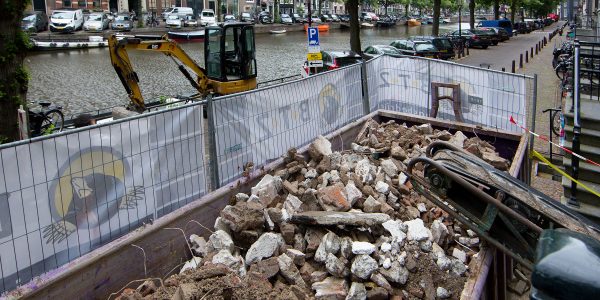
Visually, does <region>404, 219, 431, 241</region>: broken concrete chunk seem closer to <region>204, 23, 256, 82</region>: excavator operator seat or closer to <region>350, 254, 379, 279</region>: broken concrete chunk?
<region>350, 254, 379, 279</region>: broken concrete chunk

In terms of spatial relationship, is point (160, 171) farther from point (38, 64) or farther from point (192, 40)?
point (192, 40)

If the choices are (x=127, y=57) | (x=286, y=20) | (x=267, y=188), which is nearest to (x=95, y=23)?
(x=286, y=20)

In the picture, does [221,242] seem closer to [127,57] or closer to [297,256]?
[297,256]

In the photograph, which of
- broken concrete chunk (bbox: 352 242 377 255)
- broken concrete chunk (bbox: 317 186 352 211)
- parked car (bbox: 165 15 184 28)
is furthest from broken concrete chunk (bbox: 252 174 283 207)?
parked car (bbox: 165 15 184 28)

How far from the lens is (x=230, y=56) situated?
14922 millimetres

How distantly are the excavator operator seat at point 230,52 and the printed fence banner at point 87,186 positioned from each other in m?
9.07

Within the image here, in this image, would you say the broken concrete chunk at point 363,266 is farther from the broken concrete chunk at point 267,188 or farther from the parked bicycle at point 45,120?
the parked bicycle at point 45,120

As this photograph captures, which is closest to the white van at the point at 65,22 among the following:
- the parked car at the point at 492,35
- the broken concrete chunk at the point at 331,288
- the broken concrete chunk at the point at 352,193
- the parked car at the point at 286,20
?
the parked car at the point at 286,20

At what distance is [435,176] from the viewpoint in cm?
520

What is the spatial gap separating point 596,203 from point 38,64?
31431 mm

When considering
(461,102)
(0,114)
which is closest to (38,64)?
(0,114)

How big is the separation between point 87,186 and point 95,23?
4652 centimetres

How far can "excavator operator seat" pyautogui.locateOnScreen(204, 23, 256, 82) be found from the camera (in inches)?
577

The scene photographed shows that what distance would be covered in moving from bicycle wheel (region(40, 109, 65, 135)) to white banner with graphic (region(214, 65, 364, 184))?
5.78 metres
